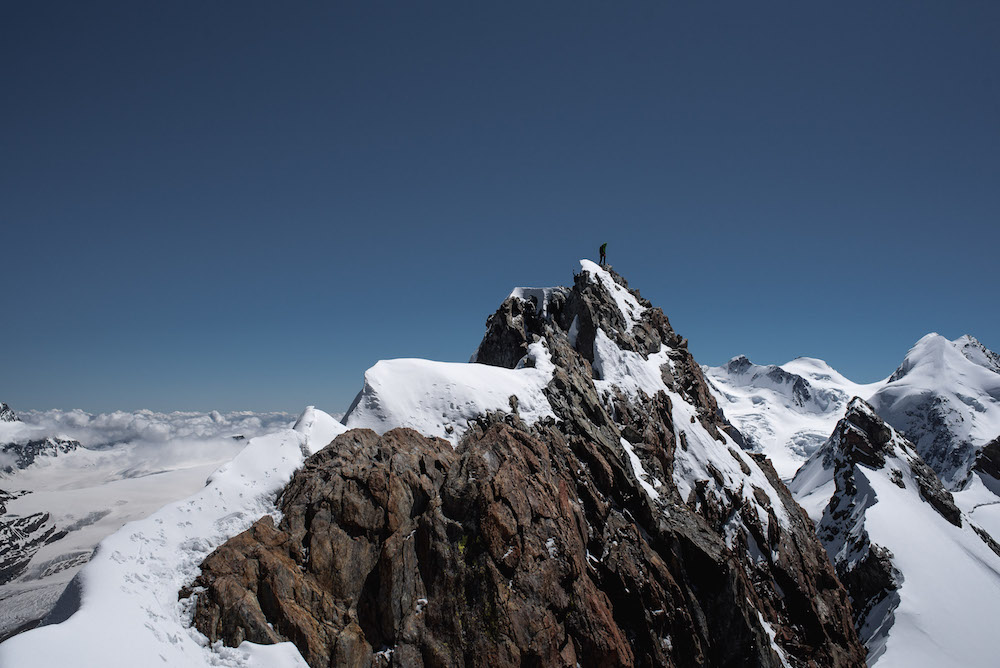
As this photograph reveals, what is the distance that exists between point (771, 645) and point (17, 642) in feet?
123

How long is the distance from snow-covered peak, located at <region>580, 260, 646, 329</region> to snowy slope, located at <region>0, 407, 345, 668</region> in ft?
144

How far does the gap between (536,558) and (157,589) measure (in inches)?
584

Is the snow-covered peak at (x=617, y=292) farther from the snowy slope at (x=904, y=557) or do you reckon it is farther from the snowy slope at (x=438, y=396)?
the snowy slope at (x=904, y=557)

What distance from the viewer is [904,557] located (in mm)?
70125

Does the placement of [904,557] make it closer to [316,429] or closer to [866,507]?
[866,507]

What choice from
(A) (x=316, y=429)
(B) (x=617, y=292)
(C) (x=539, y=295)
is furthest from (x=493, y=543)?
(B) (x=617, y=292)

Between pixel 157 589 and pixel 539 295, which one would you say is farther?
pixel 539 295

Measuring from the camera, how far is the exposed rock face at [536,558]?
1767cm

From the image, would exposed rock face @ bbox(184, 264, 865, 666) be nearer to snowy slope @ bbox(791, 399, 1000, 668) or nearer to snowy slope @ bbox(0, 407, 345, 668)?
snowy slope @ bbox(0, 407, 345, 668)

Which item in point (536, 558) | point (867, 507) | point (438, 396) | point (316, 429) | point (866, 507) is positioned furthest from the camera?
point (866, 507)

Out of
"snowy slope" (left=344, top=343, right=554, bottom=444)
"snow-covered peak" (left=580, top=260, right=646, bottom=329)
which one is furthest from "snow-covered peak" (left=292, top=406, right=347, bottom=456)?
"snow-covered peak" (left=580, top=260, right=646, bottom=329)

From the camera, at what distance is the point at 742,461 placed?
4800cm

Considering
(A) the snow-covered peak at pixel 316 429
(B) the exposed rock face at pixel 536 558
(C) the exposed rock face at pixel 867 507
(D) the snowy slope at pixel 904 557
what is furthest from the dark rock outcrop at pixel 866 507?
(A) the snow-covered peak at pixel 316 429

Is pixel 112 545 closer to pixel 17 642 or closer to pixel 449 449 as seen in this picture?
pixel 17 642
